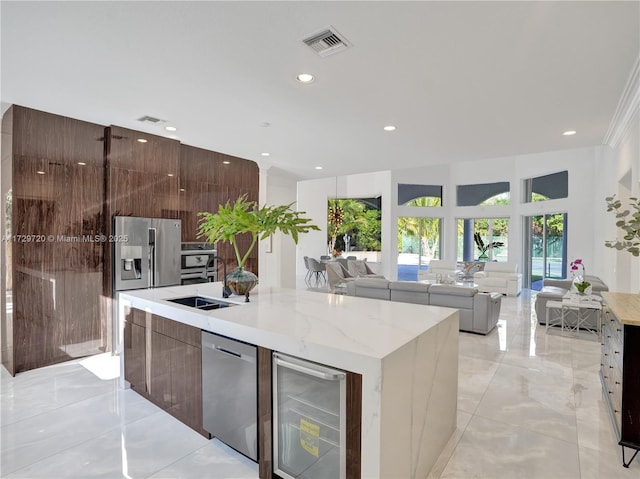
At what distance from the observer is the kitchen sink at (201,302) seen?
280 cm

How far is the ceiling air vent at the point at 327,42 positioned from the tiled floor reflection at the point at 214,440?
2810 millimetres

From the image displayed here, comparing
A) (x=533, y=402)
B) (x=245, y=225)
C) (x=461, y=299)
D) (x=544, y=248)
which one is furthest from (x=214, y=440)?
(x=544, y=248)

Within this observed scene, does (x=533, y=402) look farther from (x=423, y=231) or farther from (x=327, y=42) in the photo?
(x=423, y=231)

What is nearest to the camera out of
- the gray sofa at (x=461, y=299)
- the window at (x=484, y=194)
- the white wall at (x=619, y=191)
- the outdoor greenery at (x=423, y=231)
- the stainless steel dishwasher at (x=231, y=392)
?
the stainless steel dishwasher at (x=231, y=392)

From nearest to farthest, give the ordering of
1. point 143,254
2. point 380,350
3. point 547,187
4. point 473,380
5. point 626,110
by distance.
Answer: point 380,350 → point 473,380 → point 626,110 → point 143,254 → point 547,187

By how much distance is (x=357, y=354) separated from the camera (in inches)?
59.0

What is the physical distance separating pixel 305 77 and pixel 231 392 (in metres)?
2.50

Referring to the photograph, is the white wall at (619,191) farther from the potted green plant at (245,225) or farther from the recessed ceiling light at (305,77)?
the potted green plant at (245,225)

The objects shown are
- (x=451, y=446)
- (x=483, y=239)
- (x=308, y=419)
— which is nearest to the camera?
(x=308, y=419)

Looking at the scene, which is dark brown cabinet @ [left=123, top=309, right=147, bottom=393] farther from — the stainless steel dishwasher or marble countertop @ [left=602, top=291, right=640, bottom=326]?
marble countertop @ [left=602, top=291, right=640, bottom=326]

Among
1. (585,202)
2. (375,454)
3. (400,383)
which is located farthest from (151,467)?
(585,202)

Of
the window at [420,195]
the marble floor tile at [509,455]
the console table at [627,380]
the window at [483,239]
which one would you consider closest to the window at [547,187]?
the window at [483,239]

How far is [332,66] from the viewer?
2.78 m

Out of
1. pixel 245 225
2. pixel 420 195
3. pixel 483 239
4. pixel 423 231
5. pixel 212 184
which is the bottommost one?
pixel 483 239
